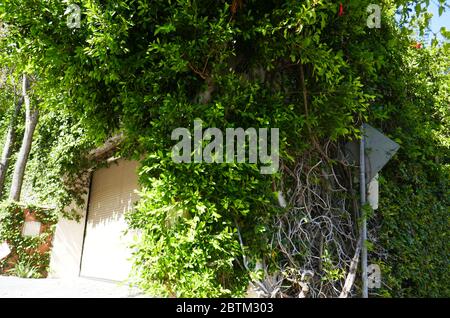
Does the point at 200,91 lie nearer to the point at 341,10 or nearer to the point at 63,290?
the point at 341,10

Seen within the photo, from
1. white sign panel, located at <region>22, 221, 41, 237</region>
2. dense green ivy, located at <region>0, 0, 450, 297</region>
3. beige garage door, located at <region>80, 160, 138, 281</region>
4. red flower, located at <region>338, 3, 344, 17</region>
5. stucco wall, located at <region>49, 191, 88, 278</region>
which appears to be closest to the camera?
dense green ivy, located at <region>0, 0, 450, 297</region>

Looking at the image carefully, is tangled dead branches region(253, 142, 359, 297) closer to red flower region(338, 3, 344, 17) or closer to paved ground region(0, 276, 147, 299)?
red flower region(338, 3, 344, 17)

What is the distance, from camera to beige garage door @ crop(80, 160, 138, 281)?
26.0 ft

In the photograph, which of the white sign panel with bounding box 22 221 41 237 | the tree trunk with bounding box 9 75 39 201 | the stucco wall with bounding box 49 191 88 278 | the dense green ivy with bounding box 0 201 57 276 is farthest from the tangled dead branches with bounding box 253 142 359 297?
the tree trunk with bounding box 9 75 39 201

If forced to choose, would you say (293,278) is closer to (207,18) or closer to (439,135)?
(207,18)

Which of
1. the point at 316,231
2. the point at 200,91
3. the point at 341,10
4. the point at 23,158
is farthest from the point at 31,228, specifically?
the point at 341,10

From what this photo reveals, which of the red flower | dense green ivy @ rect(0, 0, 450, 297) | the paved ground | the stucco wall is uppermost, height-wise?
the red flower

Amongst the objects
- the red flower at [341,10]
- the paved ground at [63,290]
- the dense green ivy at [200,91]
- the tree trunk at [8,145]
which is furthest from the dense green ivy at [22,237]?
the red flower at [341,10]

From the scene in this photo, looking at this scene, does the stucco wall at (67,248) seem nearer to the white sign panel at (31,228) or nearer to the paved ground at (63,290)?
the white sign panel at (31,228)

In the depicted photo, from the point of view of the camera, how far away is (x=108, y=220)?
8539mm

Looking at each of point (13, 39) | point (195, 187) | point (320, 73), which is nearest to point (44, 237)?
point (13, 39)

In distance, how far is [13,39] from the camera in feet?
13.5

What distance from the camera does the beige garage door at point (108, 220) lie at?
7.93m

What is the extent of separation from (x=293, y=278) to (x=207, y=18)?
2.86 m
